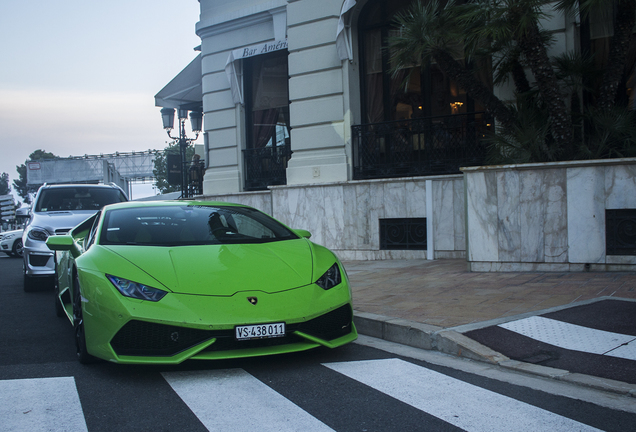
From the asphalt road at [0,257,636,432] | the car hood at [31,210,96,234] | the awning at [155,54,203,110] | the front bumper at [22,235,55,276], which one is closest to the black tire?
the front bumper at [22,235,55,276]

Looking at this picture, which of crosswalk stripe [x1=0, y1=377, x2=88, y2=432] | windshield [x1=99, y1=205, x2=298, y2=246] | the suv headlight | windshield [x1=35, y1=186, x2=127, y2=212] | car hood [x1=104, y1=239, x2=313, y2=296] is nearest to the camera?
→ crosswalk stripe [x1=0, y1=377, x2=88, y2=432]

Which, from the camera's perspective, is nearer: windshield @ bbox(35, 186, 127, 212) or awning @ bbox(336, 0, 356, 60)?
windshield @ bbox(35, 186, 127, 212)

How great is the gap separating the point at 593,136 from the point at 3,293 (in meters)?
9.06

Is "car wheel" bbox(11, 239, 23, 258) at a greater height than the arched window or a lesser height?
lesser

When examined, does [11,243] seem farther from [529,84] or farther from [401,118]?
[529,84]

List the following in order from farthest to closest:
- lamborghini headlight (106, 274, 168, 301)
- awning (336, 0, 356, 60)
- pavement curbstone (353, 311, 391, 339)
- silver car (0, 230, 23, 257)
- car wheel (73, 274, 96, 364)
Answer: silver car (0, 230, 23, 257)
awning (336, 0, 356, 60)
pavement curbstone (353, 311, 391, 339)
car wheel (73, 274, 96, 364)
lamborghini headlight (106, 274, 168, 301)

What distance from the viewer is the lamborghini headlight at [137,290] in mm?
3930

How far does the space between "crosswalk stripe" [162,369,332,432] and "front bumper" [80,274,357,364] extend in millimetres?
194

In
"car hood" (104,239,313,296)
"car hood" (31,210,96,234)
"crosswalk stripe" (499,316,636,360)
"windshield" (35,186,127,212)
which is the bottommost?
"crosswalk stripe" (499,316,636,360)

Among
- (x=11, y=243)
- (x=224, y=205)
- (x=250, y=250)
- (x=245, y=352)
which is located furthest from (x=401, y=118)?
(x=11, y=243)

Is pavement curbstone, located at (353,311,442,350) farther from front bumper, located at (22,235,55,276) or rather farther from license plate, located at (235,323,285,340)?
front bumper, located at (22,235,55,276)

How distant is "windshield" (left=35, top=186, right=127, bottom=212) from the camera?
1028cm

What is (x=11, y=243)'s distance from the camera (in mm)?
20484

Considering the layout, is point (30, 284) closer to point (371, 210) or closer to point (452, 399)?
point (371, 210)
